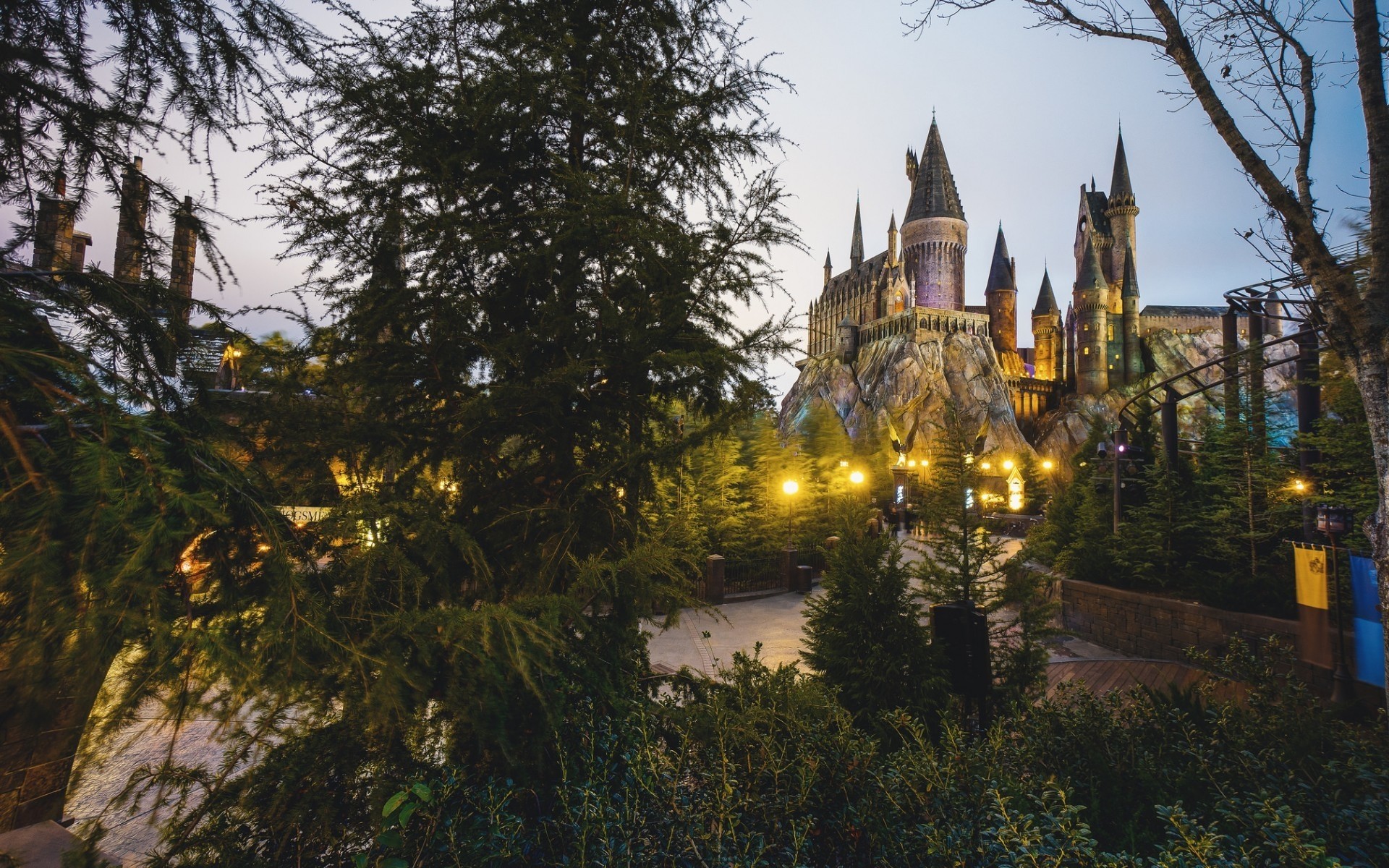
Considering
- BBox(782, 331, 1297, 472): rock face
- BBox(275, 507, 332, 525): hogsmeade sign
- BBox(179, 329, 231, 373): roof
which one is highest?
BBox(782, 331, 1297, 472): rock face

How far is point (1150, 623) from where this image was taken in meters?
10.6

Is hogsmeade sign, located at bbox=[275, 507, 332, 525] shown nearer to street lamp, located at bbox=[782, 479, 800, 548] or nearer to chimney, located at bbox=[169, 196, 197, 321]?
chimney, located at bbox=[169, 196, 197, 321]

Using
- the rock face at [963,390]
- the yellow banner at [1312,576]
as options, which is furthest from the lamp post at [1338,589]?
the rock face at [963,390]

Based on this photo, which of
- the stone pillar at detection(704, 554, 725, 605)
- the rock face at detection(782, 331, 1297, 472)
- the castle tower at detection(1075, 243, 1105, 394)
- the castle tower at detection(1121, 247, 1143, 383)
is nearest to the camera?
the stone pillar at detection(704, 554, 725, 605)

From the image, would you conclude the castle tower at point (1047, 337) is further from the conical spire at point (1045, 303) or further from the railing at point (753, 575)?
the railing at point (753, 575)

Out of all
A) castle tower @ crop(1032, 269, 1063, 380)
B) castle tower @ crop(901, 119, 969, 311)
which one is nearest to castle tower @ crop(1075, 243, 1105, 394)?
castle tower @ crop(1032, 269, 1063, 380)

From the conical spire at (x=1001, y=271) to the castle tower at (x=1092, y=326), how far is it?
12497 mm

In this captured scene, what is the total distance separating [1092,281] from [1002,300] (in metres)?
13.9

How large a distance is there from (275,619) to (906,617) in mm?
5144

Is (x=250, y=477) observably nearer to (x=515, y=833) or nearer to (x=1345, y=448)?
(x=515, y=833)

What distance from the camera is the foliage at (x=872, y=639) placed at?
520cm

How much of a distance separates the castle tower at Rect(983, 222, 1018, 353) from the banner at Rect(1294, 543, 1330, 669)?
7321 centimetres

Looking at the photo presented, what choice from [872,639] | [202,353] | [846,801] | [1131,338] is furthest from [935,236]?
[202,353]

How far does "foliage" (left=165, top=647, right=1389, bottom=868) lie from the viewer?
2193mm
